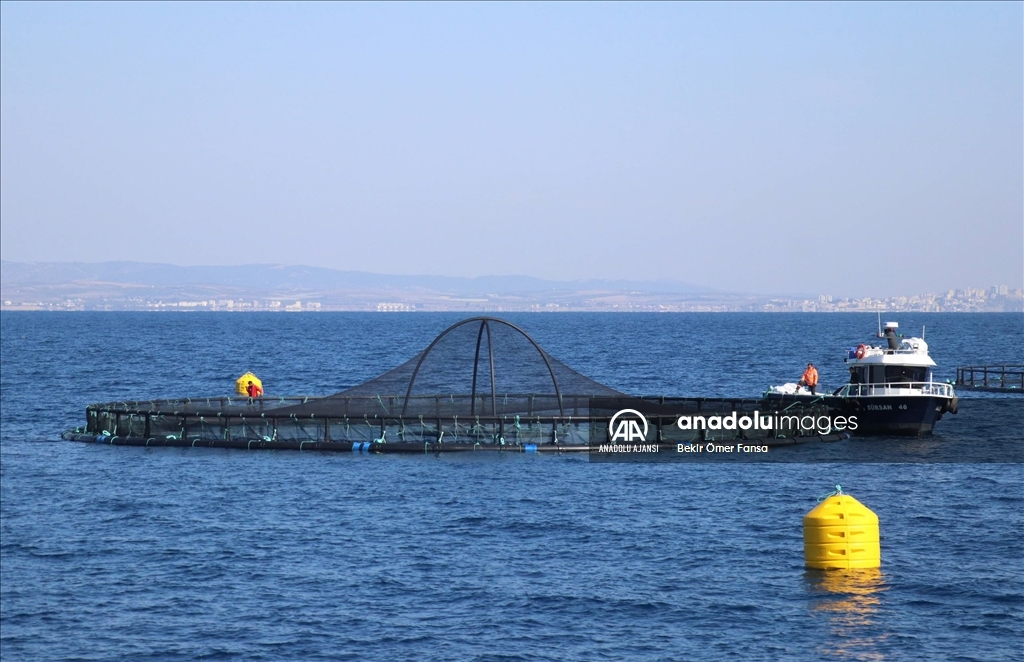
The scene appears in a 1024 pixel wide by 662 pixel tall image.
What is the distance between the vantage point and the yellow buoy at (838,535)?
31.3 metres

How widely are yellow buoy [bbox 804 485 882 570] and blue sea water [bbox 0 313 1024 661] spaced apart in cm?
67

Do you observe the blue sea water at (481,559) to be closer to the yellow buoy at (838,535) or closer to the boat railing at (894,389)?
the yellow buoy at (838,535)

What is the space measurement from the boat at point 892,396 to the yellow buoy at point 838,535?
26871 millimetres

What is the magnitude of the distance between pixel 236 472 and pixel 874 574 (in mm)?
24346

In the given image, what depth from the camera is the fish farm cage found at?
50.3 m

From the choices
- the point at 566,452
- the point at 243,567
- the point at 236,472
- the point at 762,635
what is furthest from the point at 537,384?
the point at 762,635

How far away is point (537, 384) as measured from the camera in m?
56.2

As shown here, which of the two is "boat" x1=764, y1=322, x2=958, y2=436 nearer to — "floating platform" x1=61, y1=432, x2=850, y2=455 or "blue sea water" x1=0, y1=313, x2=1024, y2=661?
"blue sea water" x1=0, y1=313, x2=1024, y2=661

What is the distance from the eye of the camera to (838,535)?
31.3 m

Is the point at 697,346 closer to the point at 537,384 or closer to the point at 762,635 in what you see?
the point at 537,384

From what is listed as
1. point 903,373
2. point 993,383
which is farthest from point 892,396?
point 993,383

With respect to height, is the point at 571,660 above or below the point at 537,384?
below

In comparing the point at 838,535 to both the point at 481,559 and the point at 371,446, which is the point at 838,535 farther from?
the point at 371,446

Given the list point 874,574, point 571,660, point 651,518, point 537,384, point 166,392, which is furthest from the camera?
point 166,392
